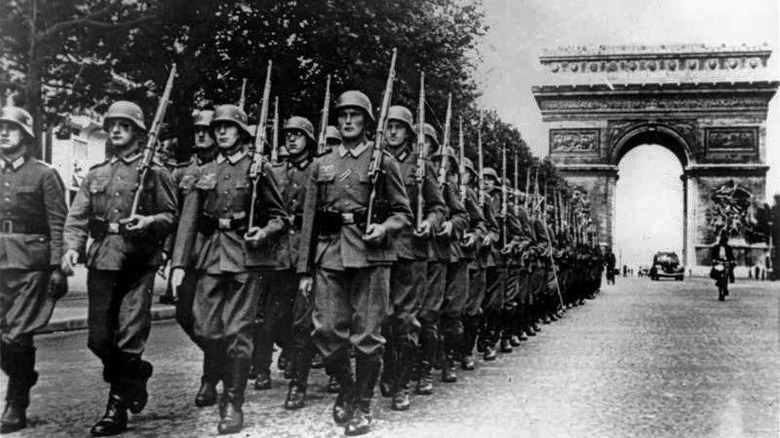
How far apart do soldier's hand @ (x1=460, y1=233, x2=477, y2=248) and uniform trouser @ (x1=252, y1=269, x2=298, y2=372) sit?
176cm

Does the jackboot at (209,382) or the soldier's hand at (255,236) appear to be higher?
the soldier's hand at (255,236)

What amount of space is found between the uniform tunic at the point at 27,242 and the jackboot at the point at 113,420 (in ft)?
2.33

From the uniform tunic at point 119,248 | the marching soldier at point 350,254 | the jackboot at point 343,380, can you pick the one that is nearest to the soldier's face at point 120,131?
the uniform tunic at point 119,248

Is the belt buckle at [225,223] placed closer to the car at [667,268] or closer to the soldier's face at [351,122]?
the soldier's face at [351,122]

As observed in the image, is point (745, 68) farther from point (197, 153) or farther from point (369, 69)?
point (197, 153)

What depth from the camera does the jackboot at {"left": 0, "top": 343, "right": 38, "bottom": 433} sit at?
6652mm

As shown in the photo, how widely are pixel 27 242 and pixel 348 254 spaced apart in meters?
2.14

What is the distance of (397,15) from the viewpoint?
65.5 feet

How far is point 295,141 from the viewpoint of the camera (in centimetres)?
941

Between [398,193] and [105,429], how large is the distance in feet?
8.25

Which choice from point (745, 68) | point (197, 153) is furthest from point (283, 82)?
point (745, 68)

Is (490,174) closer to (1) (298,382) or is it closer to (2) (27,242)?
(1) (298,382)

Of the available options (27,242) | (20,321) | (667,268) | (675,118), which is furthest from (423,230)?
(675,118)

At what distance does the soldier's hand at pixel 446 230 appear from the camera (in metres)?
8.72
